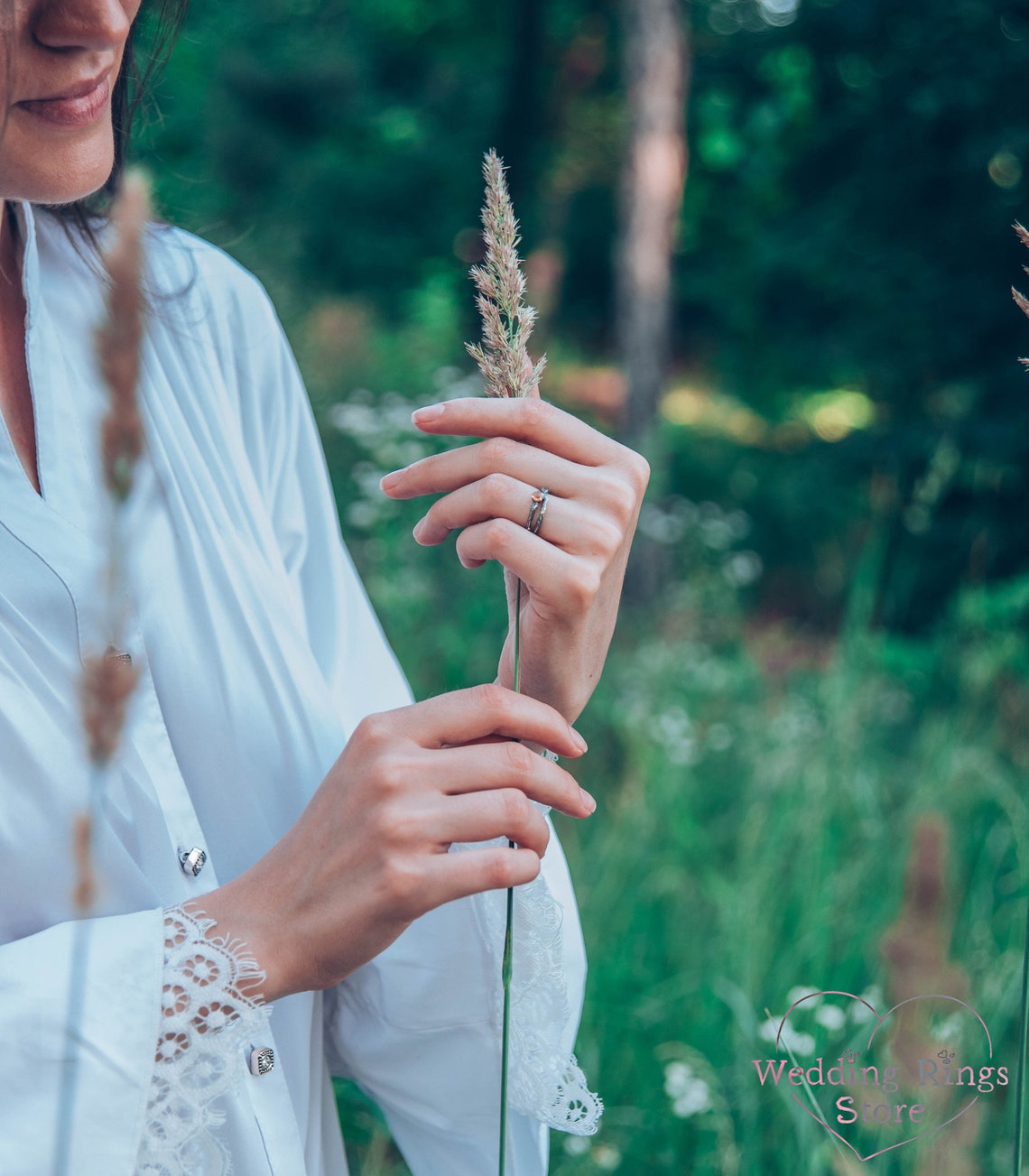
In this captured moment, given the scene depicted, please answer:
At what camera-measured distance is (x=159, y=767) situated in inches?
41.8

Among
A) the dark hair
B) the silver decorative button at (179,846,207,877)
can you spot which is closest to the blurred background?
the dark hair

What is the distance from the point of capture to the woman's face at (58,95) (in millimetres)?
948

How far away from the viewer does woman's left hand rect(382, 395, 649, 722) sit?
3.05 ft

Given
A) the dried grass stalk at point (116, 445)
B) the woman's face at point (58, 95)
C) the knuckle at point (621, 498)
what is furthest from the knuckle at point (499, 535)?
the woman's face at point (58, 95)

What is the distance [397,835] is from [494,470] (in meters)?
0.34

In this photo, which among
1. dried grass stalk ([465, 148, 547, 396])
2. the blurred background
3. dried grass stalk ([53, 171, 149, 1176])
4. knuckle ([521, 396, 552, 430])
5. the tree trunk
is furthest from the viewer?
the tree trunk

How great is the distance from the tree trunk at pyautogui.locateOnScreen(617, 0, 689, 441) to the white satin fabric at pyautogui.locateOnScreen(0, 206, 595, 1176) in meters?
5.97

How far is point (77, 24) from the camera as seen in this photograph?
96 cm

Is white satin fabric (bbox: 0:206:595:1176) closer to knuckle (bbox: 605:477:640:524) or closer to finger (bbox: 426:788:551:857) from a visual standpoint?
finger (bbox: 426:788:551:857)

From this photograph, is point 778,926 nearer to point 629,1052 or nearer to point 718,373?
point 629,1052

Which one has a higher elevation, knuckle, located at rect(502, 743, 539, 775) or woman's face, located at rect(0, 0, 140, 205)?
woman's face, located at rect(0, 0, 140, 205)

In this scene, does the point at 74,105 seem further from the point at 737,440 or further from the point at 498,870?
the point at 737,440

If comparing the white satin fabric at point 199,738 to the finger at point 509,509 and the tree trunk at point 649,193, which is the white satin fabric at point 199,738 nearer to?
the finger at point 509,509

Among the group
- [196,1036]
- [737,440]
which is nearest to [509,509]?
[196,1036]
